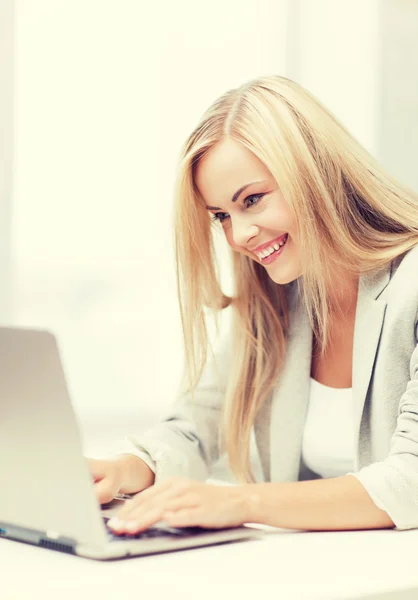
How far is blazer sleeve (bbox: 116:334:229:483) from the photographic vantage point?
4.42 feet

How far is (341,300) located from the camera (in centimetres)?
149

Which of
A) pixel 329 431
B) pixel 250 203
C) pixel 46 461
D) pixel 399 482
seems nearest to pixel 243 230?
pixel 250 203

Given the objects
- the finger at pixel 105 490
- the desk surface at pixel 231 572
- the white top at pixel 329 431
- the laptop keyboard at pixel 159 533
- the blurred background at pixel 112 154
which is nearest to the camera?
the desk surface at pixel 231 572

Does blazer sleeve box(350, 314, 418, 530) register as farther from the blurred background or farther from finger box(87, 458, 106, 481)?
the blurred background

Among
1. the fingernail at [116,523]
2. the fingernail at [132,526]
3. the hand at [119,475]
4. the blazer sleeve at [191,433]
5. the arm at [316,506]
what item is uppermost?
the fingernail at [132,526]

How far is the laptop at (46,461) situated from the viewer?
0.76 metres

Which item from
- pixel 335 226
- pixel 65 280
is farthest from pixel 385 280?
pixel 65 280

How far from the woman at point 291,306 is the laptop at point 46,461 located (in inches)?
10.3

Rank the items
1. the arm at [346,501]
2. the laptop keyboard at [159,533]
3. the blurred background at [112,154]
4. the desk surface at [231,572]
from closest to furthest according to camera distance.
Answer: the desk surface at [231,572], the laptop keyboard at [159,533], the arm at [346,501], the blurred background at [112,154]

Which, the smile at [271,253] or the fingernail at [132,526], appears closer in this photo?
the fingernail at [132,526]

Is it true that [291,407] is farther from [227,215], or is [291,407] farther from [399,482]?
[399,482]

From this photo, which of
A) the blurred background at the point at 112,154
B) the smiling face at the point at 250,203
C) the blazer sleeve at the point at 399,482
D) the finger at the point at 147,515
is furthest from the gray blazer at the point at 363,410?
A: the blurred background at the point at 112,154

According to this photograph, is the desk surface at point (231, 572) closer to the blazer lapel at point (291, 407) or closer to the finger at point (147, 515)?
the finger at point (147, 515)

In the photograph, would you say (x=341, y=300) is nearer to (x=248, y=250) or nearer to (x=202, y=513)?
(x=248, y=250)
